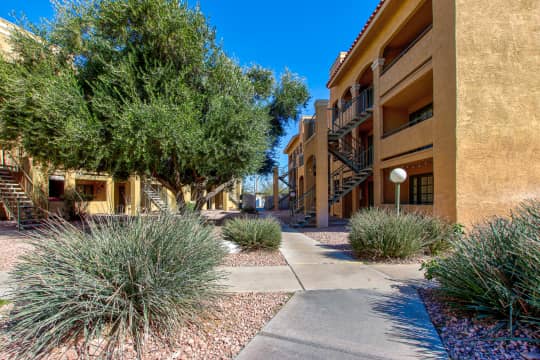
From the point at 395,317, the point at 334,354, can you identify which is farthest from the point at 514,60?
the point at 334,354

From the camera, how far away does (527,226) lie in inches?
145

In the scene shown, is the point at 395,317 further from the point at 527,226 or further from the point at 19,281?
the point at 19,281

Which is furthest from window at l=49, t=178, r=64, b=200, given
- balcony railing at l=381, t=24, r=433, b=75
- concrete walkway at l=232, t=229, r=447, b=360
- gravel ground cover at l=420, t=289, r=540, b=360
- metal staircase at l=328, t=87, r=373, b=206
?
gravel ground cover at l=420, t=289, r=540, b=360

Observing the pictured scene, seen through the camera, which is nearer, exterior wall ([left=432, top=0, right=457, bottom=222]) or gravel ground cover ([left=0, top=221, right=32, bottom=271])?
gravel ground cover ([left=0, top=221, right=32, bottom=271])

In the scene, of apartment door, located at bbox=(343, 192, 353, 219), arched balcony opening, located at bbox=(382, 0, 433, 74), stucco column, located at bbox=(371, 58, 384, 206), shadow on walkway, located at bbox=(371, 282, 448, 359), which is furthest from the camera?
apartment door, located at bbox=(343, 192, 353, 219)

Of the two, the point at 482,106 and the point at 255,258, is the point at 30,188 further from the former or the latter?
the point at 482,106

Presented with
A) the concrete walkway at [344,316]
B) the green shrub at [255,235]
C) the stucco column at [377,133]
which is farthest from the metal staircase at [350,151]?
the concrete walkway at [344,316]

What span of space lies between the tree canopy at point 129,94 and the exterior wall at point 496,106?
6725 mm

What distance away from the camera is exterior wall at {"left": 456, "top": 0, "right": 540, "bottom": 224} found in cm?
882

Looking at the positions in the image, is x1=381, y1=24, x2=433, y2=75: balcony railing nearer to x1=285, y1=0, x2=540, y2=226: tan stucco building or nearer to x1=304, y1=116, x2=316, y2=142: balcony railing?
x1=285, y1=0, x2=540, y2=226: tan stucco building

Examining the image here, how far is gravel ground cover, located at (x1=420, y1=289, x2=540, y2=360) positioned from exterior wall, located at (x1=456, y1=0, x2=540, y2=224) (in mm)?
6391

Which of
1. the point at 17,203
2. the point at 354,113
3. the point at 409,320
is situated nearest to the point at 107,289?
the point at 409,320

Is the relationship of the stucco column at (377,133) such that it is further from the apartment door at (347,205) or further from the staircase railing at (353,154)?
the apartment door at (347,205)

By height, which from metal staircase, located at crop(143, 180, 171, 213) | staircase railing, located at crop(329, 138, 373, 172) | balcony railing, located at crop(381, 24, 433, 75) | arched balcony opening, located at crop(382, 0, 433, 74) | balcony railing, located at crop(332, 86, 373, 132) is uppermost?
arched balcony opening, located at crop(382, 0, 433, 74)
